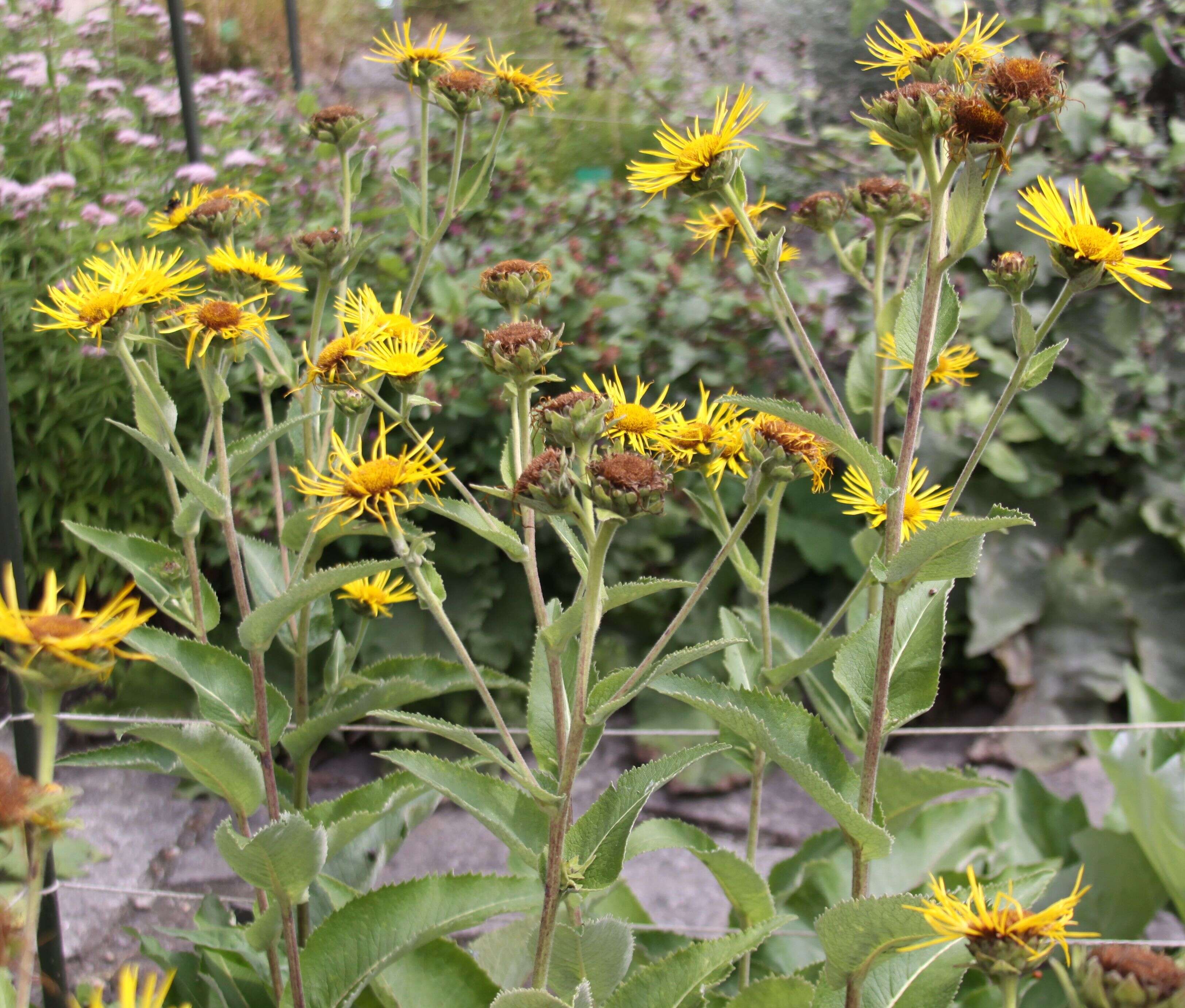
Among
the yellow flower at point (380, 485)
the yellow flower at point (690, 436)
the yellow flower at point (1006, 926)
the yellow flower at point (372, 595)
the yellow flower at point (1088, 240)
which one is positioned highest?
the yellow flower at point (1088, 240)

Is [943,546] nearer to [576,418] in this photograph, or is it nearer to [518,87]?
[576,418]

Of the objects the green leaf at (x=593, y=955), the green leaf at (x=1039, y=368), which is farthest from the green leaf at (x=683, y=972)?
the green leaf at (x=1039, y=368)

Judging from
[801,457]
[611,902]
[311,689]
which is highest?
[801,457]

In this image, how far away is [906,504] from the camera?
0.93 m

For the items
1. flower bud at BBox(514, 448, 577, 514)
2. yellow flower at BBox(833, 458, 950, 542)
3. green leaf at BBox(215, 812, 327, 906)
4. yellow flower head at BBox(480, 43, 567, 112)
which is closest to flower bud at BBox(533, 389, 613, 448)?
flower bud at BBox(514, 448, 577, 514)

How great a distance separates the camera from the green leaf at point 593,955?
2.85ft

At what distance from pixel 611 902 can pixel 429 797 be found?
322mm

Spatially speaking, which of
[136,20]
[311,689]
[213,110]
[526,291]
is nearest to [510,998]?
[526,291]

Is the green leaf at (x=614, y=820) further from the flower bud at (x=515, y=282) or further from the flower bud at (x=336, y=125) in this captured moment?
the flower bud at (x=336, y=125)

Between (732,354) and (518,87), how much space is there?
1253 mm

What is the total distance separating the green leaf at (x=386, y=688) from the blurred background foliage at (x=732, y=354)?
87 centimetres

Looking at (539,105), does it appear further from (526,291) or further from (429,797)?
(429,797)

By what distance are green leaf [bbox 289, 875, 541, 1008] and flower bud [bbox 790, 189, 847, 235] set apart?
728mm

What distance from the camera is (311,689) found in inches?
85.0
